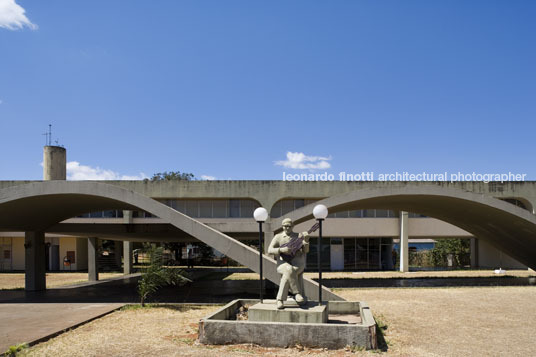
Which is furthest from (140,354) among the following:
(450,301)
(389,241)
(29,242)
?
(389,241)

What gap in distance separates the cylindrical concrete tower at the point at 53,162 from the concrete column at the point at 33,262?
51.7ft

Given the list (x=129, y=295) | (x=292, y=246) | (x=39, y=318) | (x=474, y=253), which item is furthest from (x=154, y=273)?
(x=474, y=253)

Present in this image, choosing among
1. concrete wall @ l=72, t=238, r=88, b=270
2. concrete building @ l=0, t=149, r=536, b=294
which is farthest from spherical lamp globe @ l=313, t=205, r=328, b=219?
concrete wall @ l=72, t=238, r=88, b=270

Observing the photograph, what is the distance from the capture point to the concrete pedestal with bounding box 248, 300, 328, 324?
9664mm

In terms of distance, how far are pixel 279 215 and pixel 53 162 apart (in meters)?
18.6

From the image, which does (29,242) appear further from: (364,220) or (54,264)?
(364,220)

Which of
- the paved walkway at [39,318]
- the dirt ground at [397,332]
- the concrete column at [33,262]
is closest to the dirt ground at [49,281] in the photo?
the concrete column at [33,262]

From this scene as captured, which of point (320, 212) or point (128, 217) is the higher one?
point (320, 212)

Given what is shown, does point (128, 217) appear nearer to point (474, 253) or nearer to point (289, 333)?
point (289, 333)

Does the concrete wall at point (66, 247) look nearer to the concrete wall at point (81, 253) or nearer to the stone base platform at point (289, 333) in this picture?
the concrete wall at point (81, 253)

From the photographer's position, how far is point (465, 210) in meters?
21.2

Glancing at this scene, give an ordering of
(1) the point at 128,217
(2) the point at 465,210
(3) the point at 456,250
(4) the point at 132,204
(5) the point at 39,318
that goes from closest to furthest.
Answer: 1. (5) the point at 39,318
2. (4) the point at 132,204
3. (2) the point at 465,210
4. (1) the point at 128,217
5. (3) the point at 456,250

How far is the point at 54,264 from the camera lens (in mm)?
40250

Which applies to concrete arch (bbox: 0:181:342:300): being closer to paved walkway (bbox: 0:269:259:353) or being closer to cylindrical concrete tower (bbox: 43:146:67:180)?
paved walkway (bbox: 0:269:259:353)
